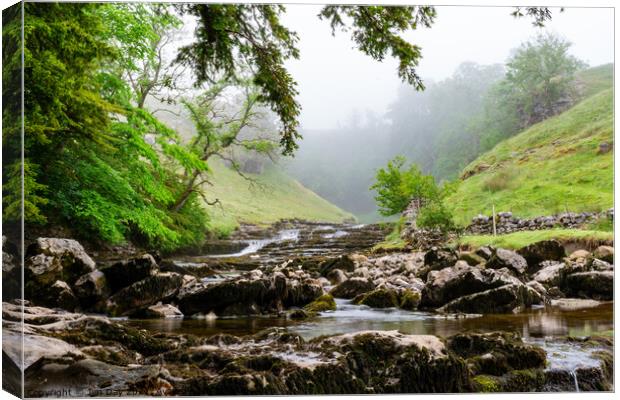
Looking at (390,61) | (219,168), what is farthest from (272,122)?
(390,61)

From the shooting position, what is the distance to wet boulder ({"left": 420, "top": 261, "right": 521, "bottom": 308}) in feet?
23.7

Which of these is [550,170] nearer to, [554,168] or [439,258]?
[554,168]

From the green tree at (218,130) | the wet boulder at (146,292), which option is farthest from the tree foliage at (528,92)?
the wet boulder at (146,292)

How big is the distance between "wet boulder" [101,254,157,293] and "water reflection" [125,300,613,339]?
0.54 meters

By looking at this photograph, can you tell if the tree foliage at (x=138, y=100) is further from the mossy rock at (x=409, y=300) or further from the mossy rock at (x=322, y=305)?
the mossy rock at (x=409, y=300)

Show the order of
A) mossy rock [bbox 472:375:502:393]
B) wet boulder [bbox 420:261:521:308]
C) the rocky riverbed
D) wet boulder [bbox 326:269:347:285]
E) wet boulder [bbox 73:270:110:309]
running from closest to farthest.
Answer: the rocky riverbed < mossy rock [bbox 472:375:502:393] < wet boulder [bbox 73:270:110:309] < wet boulder [bbox 326:269:347:285] < wet boulder [bbox 420:261:521:308]

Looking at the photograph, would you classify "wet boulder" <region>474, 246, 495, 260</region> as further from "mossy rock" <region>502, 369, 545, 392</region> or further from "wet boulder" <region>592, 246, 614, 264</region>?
"mossy rock" <region>502, 369, 545, 392</region>

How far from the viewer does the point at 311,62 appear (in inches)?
271

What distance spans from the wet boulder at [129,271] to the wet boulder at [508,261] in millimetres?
4117

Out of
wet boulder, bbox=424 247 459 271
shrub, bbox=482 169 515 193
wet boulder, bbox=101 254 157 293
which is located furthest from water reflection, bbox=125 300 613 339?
shrub, bbox=482 169 515 193

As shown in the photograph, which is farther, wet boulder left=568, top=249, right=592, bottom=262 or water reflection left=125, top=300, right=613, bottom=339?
wet boulder left=568, top=249, right=592, bottom=262

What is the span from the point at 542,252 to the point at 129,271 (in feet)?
16.4

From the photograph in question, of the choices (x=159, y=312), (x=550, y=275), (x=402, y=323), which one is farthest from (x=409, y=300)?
(x=159, y=312)

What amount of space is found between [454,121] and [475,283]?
81.8 inches
